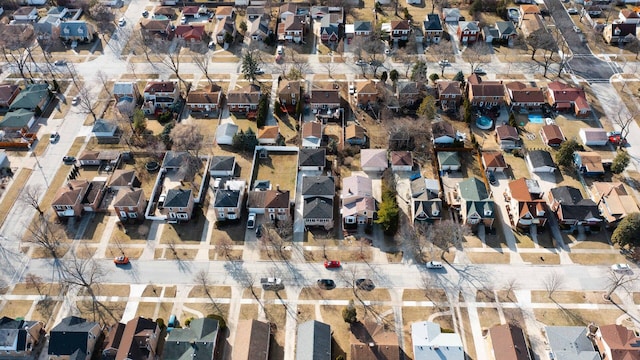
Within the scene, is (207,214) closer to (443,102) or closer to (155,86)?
(155,86)

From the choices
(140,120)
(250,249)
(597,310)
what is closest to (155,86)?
(140,120)

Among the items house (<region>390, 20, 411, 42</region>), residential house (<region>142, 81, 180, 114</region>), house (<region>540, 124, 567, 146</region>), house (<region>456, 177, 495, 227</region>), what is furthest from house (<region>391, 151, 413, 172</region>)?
residential house (<region>142, 81, 180, 114</region>)

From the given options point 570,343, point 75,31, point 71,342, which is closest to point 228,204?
point 71,342

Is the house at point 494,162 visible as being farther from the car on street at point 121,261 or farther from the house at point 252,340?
the car on street at point 121,261

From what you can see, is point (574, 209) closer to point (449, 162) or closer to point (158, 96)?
point (449, 162)

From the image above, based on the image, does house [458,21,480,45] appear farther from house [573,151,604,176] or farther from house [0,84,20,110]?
house [0,84,20,110]

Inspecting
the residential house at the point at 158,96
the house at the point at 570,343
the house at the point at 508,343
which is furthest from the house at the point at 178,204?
the house at the point at 570,343
